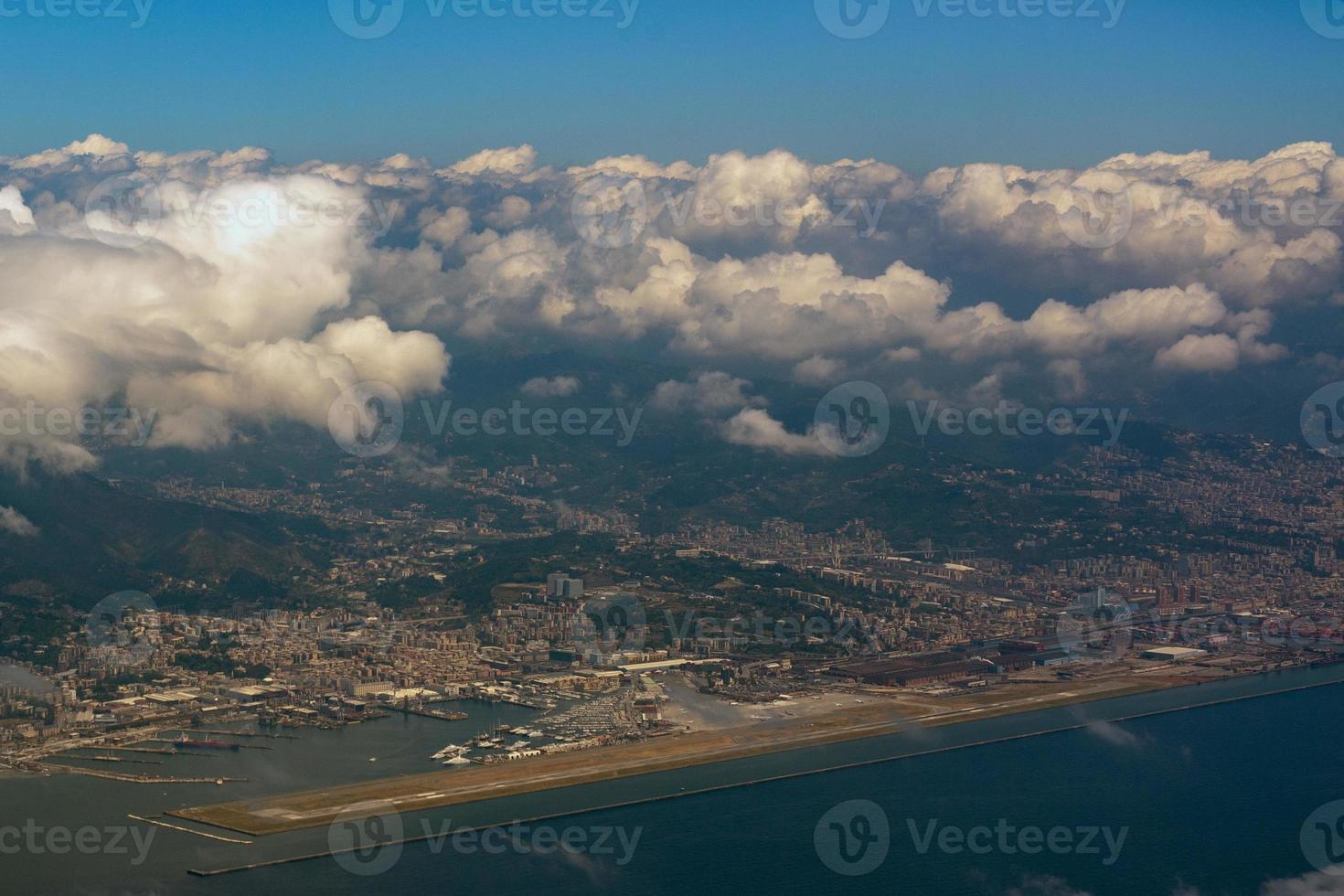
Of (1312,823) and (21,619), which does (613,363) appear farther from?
(1312,823)

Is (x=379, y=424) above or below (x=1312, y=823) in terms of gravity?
above

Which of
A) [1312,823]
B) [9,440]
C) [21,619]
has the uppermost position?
[9,440]

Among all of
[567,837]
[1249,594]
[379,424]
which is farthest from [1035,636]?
[379,424]

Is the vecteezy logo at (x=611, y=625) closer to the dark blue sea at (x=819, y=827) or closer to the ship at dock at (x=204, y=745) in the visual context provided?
the dark blue sea at (x=819, y=827)

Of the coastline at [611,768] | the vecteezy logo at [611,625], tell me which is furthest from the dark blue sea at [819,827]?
the vecteezy logo at [611,625]

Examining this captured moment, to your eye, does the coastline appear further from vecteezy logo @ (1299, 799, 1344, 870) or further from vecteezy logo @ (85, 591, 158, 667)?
vecteezy logo @ (85, 591, 158, 667)

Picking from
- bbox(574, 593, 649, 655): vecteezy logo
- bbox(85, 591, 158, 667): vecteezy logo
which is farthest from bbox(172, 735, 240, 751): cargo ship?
bbox(574, 593, 649, 655): vecteezy logo
